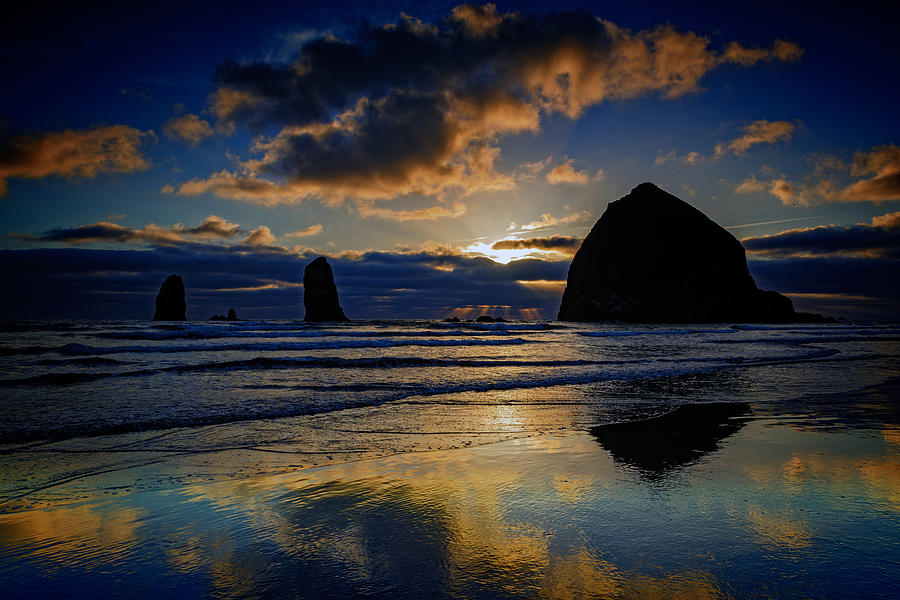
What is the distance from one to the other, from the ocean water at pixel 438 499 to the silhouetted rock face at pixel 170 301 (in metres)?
82.2

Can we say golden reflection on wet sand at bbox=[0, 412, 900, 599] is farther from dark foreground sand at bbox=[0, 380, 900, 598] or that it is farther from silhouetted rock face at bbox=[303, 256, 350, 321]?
silhouetted rock face at bbox=[303, 256, 350, 321]

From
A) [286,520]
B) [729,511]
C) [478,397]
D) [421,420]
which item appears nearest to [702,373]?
[478,397]

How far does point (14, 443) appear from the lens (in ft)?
17.8

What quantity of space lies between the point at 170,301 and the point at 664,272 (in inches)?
3868

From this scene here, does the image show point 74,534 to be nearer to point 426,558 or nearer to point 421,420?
point 426,558

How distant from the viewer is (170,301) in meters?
79.5

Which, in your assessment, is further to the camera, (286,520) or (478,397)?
(478,397)

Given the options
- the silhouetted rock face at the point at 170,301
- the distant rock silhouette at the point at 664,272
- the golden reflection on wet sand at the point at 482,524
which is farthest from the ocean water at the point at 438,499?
the distant rock silhouette at the point at 664,272

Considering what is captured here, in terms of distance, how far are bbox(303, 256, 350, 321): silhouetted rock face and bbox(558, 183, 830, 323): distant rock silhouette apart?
55336mm

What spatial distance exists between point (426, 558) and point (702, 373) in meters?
12.6

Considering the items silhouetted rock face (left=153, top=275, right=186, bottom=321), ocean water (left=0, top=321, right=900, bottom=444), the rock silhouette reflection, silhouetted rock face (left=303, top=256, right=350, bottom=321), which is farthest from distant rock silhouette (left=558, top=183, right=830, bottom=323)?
the rock silhouette reflection

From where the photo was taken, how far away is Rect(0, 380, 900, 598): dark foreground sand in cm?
221

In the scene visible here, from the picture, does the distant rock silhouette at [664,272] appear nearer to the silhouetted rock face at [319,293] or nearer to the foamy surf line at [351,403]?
the silhouetted rock face at [319,293]

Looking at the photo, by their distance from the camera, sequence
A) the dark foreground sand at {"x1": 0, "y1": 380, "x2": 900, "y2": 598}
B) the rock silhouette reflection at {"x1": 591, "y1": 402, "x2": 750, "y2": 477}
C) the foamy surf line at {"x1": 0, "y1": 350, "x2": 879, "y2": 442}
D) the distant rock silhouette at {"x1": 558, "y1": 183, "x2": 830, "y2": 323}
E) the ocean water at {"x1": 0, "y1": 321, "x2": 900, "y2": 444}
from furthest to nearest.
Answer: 1. the distant rock silhouette at {"x1": 558, "y1": 183, "x2": 830, "y2": 323}
2. the ocean water at {"x1": 0, "y1": 321, "x2": 900, "y2": 444}
3. the foamy surf line at {"x1": 0, "y1": 350, "x2": 879, "y2": 442}
4. the rock silhouette reflection at {"x1": 591, "y1": 402, "x2": 750, "y2": 477}
5. the dark foreground sand at {"x1": 0, "y1": 380, "x2": 900, "y2": 598}
